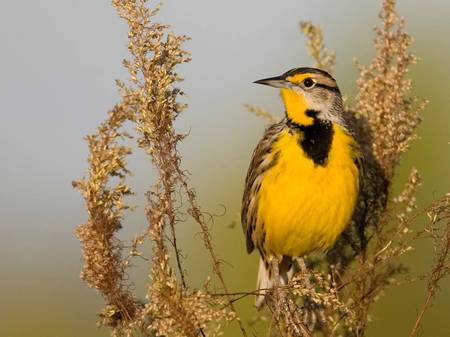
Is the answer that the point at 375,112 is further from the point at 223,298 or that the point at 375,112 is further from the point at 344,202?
the point at 223,298

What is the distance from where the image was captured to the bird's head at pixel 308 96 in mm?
4363

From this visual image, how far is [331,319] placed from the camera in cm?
305

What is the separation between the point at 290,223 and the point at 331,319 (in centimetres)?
125

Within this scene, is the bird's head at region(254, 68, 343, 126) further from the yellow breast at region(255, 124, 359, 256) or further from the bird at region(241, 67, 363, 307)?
the yellow breast at region(255, 124, 359, 256)

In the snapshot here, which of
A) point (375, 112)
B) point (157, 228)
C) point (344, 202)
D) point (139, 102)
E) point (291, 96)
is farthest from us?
point (291, 96)

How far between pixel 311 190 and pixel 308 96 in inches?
19.7

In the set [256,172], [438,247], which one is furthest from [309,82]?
[438,247]

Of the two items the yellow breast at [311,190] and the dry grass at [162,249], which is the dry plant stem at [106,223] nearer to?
the dry grass at [162,249]

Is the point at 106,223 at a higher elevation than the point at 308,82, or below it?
below

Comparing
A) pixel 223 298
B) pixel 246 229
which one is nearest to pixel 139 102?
pixel 223 298

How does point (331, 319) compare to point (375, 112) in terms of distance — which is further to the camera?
point (375, 112)

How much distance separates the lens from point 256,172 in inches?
173

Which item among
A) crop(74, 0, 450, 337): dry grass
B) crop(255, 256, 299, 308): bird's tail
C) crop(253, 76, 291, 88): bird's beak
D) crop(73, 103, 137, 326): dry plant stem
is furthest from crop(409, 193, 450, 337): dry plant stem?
crop(255, 256, 299, 308): bird's tail

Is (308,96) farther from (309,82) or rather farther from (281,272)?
(281,272)
